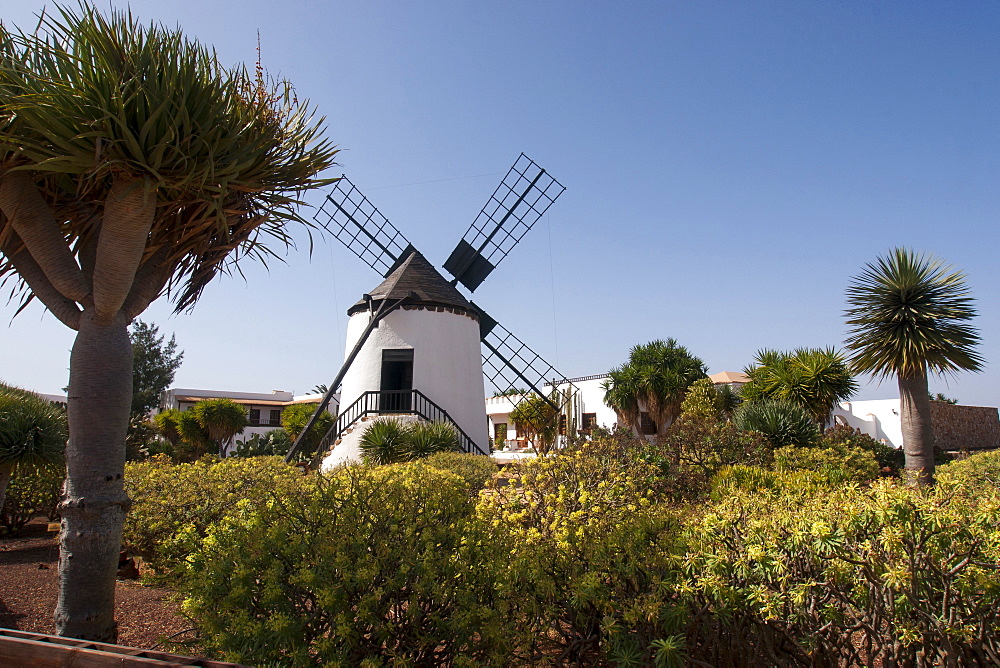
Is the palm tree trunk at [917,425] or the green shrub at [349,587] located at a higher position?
the palm tree trunk at [917,425]

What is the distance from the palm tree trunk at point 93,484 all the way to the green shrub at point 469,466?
4617 millimetres

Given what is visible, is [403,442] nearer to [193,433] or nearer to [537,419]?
[537,419]

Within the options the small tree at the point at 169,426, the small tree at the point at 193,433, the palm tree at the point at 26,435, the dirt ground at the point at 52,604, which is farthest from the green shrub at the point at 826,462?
the small tree at the point at 169,426

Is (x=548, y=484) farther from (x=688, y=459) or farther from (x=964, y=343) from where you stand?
(x=964, y=343)

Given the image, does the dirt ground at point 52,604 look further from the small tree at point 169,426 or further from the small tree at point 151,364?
the small tree at point 151,364

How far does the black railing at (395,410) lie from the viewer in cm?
1655

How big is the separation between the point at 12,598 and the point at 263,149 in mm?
5396

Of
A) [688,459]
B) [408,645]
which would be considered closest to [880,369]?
[688,459]

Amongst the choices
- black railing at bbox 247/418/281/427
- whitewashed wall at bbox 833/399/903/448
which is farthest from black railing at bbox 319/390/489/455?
black railing at bbox 247/418/281/427

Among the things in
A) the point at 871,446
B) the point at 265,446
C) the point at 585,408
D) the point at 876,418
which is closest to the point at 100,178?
the point at 871,446

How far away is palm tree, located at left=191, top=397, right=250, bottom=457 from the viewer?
28250 millimetres

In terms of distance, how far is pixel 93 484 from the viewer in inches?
166

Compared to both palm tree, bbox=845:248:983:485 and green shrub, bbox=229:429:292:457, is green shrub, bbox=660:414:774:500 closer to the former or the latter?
palm tree, bbox=845:248:983:485

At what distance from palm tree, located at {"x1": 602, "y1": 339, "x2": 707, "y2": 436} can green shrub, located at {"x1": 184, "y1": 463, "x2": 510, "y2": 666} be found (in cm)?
2311
